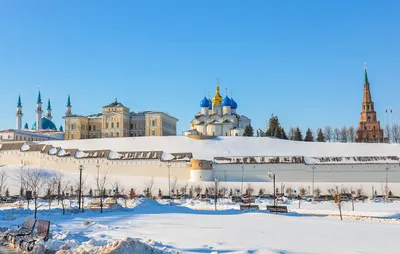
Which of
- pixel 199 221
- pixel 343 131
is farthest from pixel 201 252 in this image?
pixel 343 131

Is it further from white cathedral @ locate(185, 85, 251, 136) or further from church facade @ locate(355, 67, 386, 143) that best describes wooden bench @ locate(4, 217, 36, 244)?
church facade @ locate(355, 67, 386, 143)

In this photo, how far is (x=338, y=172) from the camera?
45375 millimetres

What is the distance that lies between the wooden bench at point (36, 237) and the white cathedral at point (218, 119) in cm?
5420

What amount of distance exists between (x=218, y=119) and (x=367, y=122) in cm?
2892

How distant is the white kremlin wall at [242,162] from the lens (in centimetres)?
4434

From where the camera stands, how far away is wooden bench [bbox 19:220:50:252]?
875 cm

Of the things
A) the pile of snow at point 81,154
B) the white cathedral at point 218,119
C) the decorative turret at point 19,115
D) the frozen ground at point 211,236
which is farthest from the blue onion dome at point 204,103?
the frozen ground at point 211,236

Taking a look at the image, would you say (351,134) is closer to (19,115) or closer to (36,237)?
(19,115)

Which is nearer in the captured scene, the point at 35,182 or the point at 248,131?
the point at 35,182

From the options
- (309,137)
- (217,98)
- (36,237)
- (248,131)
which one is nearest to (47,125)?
(217,98)

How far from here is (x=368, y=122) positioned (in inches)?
3095

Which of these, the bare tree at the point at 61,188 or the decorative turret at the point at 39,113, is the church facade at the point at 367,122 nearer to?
the bare tree at the point at 61,188

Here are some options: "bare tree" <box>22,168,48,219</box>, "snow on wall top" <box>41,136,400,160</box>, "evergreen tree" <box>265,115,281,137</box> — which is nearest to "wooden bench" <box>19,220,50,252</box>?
"bare tree" <box>22,168,48,219</box>

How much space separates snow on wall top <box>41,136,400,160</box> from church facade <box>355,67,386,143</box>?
22015 millimetres
